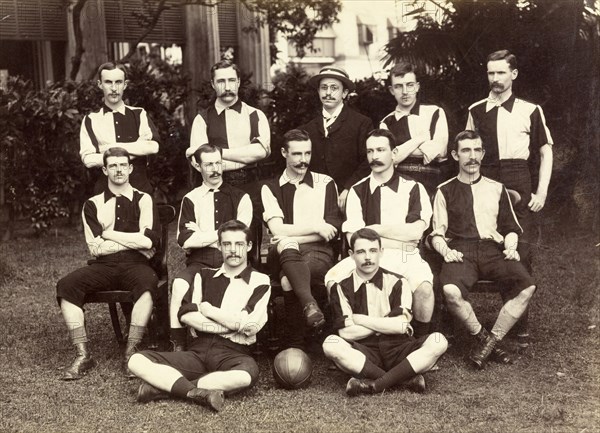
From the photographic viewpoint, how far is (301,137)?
518cm

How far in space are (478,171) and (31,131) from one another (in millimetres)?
5273

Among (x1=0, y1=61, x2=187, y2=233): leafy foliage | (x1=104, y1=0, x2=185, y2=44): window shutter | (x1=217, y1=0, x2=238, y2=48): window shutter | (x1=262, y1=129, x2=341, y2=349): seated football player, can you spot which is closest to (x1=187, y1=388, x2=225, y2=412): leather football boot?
(x1=262, y1=129, x2=341, y2=349): seated football player

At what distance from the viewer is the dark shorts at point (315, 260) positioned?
5.02 metres

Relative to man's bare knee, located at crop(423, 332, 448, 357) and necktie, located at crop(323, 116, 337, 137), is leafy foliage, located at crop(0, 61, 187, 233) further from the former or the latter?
man's bare knee, located at crop(423, 332, 448, 357)

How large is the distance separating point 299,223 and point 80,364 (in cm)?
163

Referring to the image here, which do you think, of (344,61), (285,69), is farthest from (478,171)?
(344,61)

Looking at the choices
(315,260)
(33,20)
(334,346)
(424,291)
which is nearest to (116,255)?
(315,260)

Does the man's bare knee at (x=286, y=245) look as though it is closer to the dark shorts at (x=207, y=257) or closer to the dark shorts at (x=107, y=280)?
the dark shorts at (x=207, y=257)

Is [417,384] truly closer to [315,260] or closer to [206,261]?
[315,260]

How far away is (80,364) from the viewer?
4.90m

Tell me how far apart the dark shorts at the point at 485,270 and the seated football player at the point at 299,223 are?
79 cm

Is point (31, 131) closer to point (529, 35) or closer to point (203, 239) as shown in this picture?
point (203, 239)

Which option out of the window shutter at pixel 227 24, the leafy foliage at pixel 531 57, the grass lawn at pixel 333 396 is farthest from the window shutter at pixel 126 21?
the grass lawn at pixel 333 396

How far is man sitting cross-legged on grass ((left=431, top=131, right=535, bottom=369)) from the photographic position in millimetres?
4906
